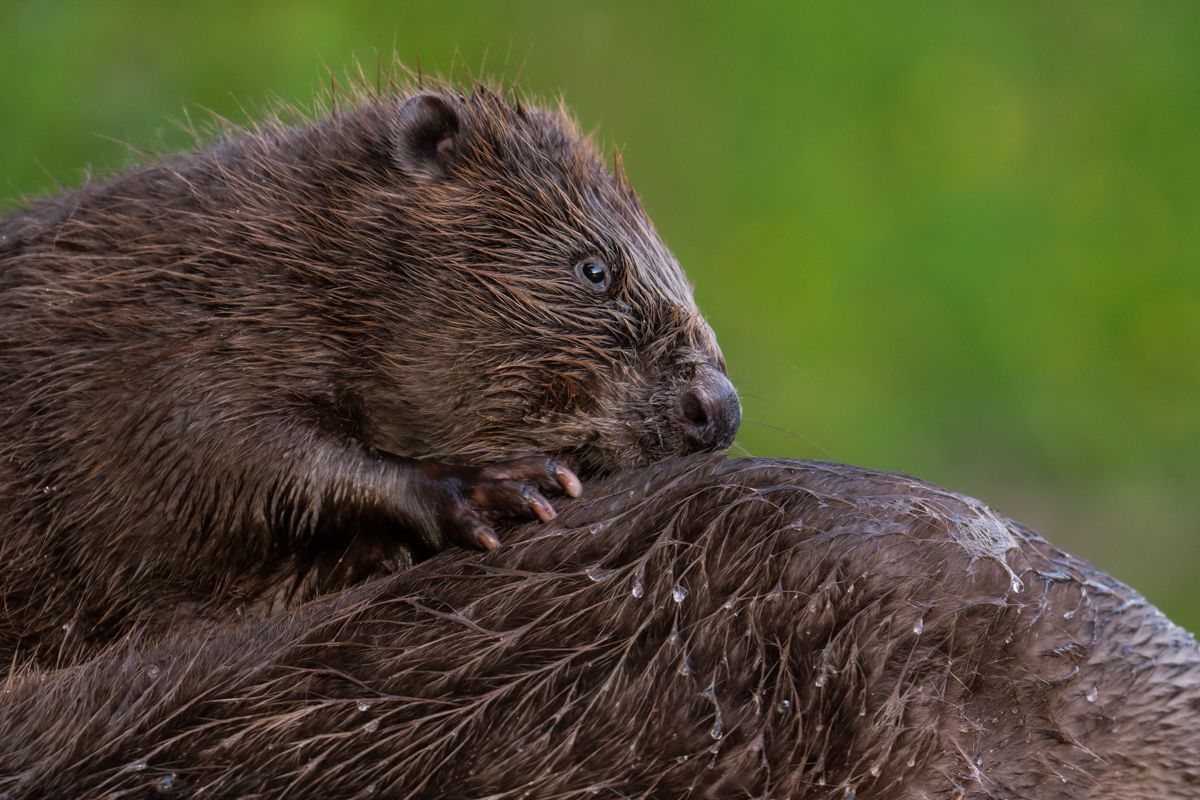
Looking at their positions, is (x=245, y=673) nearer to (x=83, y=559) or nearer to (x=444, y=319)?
(x=83, y=559)

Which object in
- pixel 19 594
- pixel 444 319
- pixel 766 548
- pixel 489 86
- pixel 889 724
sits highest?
pixel 489 86

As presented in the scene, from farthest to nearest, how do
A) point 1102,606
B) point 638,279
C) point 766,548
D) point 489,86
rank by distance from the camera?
1. point 489,86
2. point 638,279
3. point 1102,606
4. point 766,548

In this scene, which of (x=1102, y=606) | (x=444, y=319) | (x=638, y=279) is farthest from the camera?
(x=638, y=279)

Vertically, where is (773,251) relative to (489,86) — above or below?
above

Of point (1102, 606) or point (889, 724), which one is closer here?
point (889, 724)

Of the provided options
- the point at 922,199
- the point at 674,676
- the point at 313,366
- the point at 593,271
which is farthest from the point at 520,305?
the point at 922,199

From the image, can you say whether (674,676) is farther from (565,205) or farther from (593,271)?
(565,205)

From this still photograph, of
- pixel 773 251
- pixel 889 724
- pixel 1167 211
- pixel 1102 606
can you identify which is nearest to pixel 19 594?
pixel 889 724
